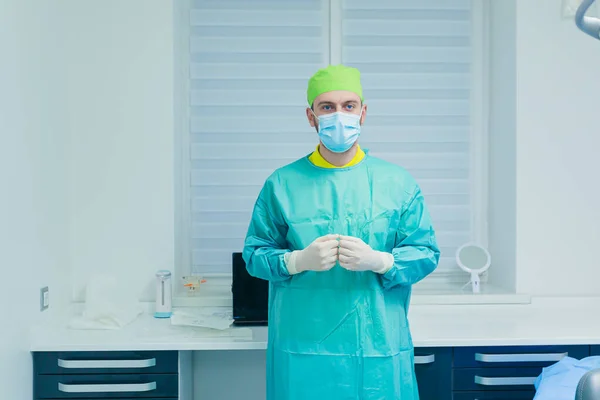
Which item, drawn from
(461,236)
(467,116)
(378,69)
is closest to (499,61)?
(467,116)

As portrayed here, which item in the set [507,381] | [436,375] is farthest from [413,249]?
[507,381]

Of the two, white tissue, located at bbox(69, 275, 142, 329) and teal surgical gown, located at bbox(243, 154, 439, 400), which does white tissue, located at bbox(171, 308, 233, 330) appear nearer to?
white tissue, located at bbox(69, 275, 142, 329)

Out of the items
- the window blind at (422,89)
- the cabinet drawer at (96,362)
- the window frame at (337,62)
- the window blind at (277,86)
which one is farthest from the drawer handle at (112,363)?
the window blind at (422,89)

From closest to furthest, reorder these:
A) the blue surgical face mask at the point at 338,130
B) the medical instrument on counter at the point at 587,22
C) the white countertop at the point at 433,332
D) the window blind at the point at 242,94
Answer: the medical instrument on counter at the point at 587,22
the blue surgical face mask at the point at 338,130
the white countertop at the point at 433,332
the window blind at the point at 242,94

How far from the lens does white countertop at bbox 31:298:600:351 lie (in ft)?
7.25

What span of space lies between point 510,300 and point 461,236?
403mm

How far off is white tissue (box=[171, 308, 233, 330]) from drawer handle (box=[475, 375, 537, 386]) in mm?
911

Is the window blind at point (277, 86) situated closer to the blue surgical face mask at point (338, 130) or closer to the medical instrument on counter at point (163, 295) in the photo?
the medical instrument on counter at point (163, 295)

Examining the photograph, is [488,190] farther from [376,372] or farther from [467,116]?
[376,372]

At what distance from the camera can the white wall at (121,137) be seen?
2.76 m

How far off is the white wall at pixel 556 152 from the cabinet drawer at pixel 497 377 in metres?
0.62

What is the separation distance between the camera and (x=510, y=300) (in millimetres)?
2805

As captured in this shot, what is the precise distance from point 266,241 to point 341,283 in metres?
0.27

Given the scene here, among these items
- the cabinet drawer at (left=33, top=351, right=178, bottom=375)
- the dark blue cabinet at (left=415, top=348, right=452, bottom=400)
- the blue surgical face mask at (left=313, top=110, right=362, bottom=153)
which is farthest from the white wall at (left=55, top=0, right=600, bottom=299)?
the blue surgical face mask at (left=313, top=110, right=362, bottom=153)
